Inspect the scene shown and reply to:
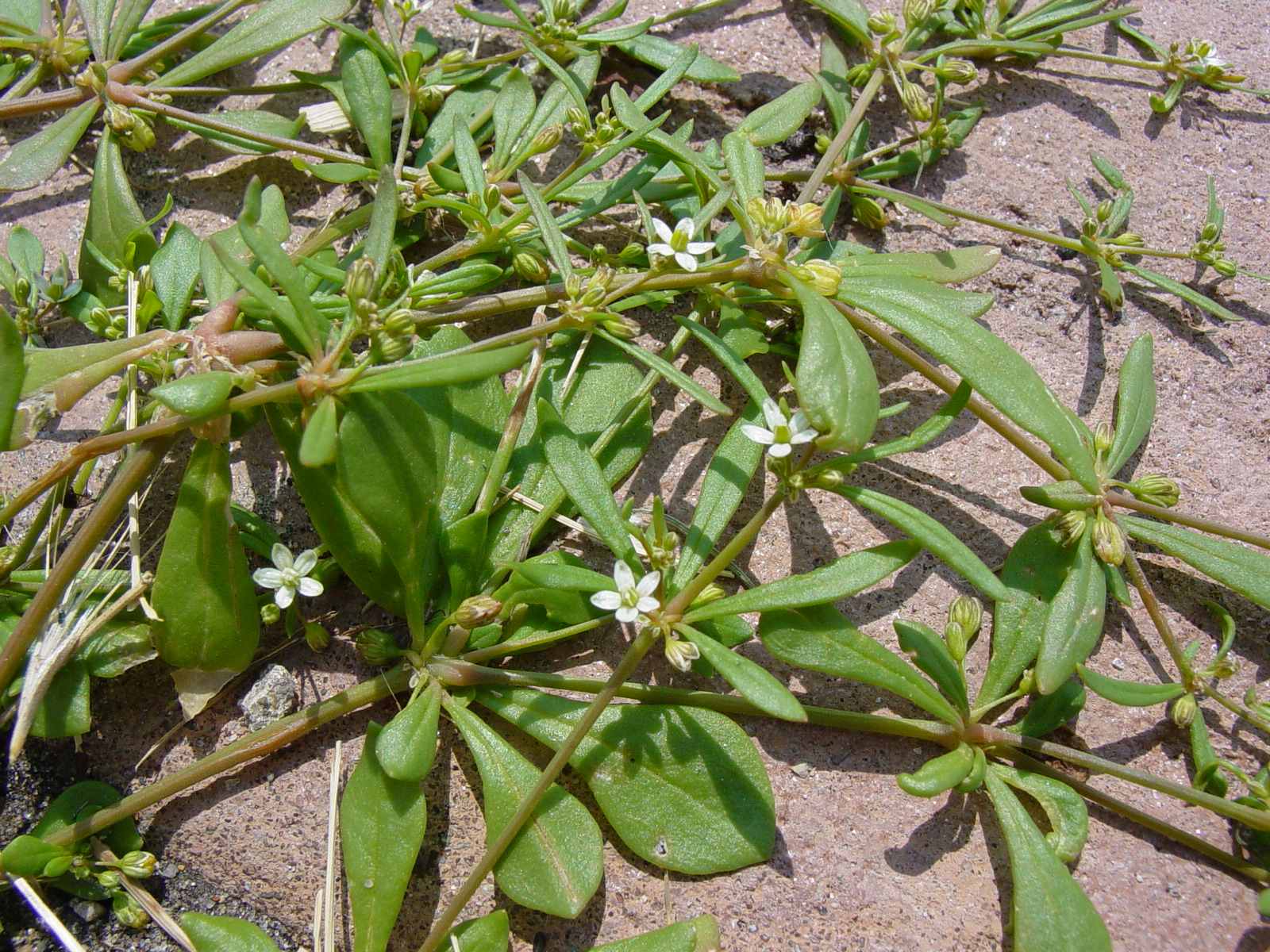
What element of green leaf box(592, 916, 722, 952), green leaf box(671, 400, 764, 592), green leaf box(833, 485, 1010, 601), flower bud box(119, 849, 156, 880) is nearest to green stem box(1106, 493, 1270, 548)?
green leaf box(833, 485, 1010, 601)

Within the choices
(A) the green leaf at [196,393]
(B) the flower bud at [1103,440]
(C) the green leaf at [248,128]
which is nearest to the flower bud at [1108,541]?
(B) the flower bud at [1103,440]

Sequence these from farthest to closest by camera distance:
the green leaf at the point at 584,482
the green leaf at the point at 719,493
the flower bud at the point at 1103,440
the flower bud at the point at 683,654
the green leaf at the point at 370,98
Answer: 1. the green leaf at the point at 370,98
2. the flower bud at the point at 1103,440
3. the green leaf at the point at 719,493
4. the green leaf at the point at 584,482
5. the flower bud at the point at 683,654

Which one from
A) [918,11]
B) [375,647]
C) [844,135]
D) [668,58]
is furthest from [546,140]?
[375,647]

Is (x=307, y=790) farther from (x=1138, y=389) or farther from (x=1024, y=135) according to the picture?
(x=1024, y=135)

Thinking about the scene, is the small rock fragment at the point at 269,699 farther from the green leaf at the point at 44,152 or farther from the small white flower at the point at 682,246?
the green leaf at the point at 44,152

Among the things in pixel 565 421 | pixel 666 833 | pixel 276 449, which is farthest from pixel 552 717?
pixel 276 449

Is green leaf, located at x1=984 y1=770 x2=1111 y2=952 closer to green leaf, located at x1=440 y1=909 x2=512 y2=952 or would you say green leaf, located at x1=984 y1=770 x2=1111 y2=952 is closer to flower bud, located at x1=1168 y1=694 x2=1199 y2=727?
flower bud, located at x1=1168 y1=694 x2=1199 y2=727
